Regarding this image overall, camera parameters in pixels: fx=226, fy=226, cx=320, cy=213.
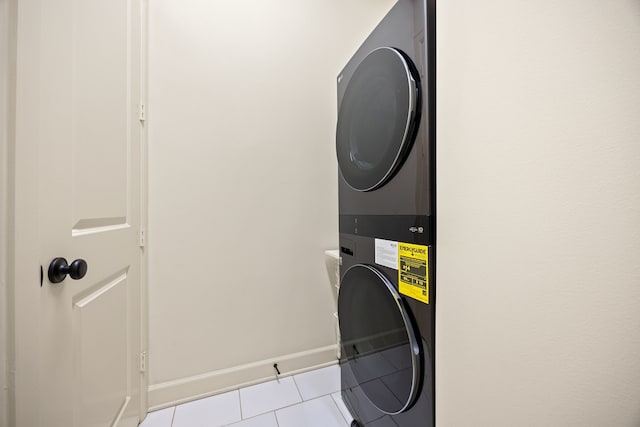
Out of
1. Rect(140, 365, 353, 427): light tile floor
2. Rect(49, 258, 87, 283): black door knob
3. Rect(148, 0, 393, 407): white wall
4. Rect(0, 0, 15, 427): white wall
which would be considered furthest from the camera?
Rect(148, 0, 393, 407): white wall

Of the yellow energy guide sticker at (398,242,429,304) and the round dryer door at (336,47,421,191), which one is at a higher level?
the round dryer door at (336,47,421,191)

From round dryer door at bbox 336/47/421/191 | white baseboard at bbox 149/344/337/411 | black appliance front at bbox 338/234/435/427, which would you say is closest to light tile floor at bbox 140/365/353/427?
white baseboard at bbox 149/344/337/411

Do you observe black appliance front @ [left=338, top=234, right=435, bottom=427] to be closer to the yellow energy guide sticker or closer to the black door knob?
the yellow energy guide sticker

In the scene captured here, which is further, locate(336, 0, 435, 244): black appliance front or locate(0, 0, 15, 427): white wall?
locate(336, 0, 435, 244): black appliance front

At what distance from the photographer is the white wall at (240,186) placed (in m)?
1.25

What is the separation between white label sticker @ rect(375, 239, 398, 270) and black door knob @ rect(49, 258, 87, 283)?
873 millimetres

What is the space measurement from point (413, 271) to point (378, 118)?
0.52 m

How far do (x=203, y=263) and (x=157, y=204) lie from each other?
0.41 m

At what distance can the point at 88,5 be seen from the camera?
70 cm

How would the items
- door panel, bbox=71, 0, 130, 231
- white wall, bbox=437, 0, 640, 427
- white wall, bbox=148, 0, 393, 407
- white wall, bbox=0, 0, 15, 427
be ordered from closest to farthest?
1. white wall, bbox=437, 0, 640, 427
2. white wall, bbox=0, 0, 15, 427
3. door panel, bbox=71, 0, 130, 231
4. white wall, bbox=148, 0, 393, 407

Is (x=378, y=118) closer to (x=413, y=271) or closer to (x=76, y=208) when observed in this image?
(x=413, y=271)

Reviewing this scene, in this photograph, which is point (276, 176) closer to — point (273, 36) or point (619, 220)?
point (273, 36)

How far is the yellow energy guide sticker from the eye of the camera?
624 mm

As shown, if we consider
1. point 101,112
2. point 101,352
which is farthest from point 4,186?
point 101,352
